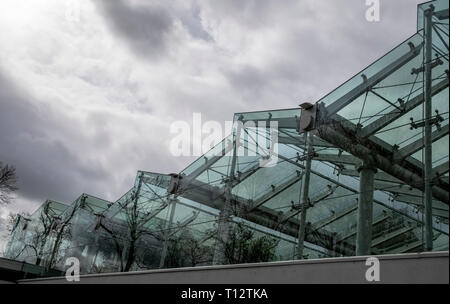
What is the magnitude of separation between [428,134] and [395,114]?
1.53 metres

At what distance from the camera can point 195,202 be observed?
13.1m

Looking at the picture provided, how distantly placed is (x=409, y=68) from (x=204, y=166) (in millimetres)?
6871

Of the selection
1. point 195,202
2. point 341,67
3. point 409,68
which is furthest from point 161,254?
point 409,68

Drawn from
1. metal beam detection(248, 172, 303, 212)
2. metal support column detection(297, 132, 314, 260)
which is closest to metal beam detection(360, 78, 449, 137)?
metal support column detection(297, 132, 314, 260)

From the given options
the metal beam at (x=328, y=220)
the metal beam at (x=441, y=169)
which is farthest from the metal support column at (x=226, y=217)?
the metal beam at (x=441, y=169)

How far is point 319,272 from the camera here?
21.6ft

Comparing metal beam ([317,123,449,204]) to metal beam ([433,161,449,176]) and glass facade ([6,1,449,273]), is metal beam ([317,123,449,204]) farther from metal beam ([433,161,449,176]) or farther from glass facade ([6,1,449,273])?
metal beam ([433,161,449,176])

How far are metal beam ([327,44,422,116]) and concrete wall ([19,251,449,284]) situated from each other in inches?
143

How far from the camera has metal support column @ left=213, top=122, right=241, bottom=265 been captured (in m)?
10.4

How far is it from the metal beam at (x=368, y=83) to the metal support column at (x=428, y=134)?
22.7 inches

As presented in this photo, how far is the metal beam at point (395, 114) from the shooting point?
268 inches

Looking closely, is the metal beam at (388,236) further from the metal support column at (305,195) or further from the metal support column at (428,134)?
the metal support column at (305,195)

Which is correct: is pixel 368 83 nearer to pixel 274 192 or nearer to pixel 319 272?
pixel 274 192
